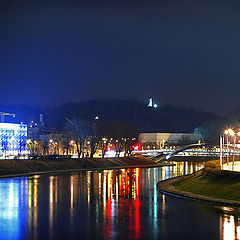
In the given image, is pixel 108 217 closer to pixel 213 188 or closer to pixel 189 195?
pixel 189 195

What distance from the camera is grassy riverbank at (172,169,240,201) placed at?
42531 millimetres

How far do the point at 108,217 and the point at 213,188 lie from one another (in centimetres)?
1473

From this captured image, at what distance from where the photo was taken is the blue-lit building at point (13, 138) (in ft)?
421

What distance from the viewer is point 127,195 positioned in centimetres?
5088

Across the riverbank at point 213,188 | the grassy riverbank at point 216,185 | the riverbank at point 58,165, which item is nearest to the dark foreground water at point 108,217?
the riverbank at point 213,188

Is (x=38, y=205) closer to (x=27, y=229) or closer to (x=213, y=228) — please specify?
(x=27, y=229)

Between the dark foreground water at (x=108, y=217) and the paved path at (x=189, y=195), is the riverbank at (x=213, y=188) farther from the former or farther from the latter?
the dark foreground water at (x=108, y=217)

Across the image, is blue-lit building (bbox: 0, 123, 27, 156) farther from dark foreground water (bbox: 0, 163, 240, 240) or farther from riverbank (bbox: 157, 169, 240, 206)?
riverbank (bbox: 157, 169, 240, 206)

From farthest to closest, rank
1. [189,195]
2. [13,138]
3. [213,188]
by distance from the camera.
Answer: [13,138]
[189,195]
[213,188]

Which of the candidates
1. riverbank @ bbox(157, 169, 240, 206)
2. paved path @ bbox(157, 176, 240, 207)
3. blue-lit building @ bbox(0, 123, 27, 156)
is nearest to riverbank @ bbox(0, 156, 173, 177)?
blue-lit building @ bbox(0, 123, 27, 156)

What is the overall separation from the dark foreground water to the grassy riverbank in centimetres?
285

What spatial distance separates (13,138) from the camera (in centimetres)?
13912

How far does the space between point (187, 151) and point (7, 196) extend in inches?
4632

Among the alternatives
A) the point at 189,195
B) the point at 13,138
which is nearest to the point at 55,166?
the point at 13,138
